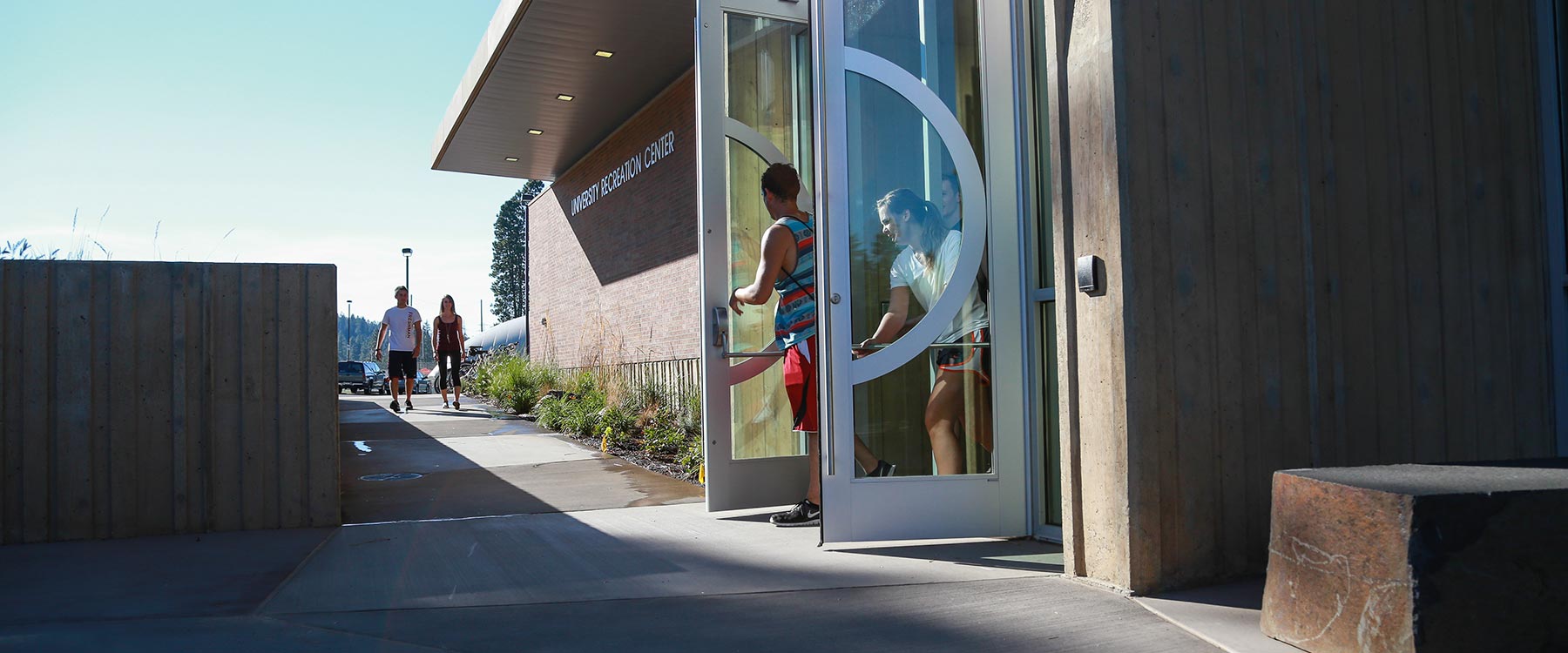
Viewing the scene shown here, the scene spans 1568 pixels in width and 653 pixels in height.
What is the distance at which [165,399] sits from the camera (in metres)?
5.02

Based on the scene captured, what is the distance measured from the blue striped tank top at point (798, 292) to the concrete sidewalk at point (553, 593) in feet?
3.27

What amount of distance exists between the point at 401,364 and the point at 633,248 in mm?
3940

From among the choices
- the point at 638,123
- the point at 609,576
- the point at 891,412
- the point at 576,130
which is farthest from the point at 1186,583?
the point at 576,130

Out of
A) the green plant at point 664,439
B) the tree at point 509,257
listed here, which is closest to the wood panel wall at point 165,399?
the green plant at point 664,439

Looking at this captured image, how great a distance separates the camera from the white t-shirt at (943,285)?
479 centimetres

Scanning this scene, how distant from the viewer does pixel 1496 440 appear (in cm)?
427

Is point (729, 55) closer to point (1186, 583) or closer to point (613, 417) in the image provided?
point (1186, 583)

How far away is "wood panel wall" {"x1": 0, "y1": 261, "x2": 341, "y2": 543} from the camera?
4.89 metres

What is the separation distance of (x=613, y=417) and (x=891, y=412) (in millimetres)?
5808

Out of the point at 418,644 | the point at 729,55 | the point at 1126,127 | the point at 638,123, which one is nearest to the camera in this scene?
the point at 418,644

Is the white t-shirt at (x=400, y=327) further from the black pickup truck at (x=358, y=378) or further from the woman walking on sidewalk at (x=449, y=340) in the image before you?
the black pickup truck at (x=358, y=378)

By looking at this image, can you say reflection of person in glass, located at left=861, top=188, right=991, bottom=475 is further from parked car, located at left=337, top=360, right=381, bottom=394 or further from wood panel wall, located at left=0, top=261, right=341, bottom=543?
parked car, located at left=337, top=360, right=381, bottom=394

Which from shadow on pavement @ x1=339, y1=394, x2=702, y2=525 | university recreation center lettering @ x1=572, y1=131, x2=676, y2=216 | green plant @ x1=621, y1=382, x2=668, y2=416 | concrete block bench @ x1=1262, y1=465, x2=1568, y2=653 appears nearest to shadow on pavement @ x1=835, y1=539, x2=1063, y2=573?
concrete block bench @ x1=1262, y1=465, x2=1568, y2=653

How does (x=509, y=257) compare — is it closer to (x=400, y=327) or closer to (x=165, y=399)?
(x=400, y=327)
